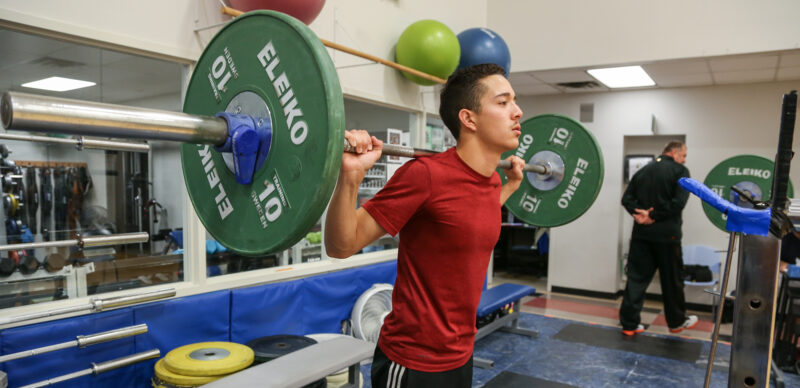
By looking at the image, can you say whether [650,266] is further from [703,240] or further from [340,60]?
[340,60]

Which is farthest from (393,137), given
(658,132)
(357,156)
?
(658,132)

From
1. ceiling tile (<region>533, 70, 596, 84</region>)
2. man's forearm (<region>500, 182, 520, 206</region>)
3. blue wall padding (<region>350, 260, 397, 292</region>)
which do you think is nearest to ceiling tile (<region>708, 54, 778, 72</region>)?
ceiling tile (<region>533, 70, 596, 84</region>)

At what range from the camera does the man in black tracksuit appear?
170 inches

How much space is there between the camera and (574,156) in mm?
2623

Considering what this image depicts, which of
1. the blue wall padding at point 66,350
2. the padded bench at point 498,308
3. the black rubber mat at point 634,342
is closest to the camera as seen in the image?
the blue wall padding at point 66,350

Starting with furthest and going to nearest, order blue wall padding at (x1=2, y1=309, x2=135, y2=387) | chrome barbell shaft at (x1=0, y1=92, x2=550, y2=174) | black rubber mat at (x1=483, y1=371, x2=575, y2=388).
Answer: black rubber mat at (x1=483, y1=371, x2=575, y2=388) → blue wall padding at (x1=2, y1=309, x2=135, y2=387) → chrome barbell shaft at (x1=0, y1=92, x2=550, y2=174)

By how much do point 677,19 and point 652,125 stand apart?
1.71 m

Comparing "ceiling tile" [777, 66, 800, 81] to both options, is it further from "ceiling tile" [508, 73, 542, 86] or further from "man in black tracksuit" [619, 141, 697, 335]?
"ceiling tile" [508, 73, 542, 86]

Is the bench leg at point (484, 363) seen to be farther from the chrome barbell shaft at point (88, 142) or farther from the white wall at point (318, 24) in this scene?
the chrome barbell shaft at point (88, 142)

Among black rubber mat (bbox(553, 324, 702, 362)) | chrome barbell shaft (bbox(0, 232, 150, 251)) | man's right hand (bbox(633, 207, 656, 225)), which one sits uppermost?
chrome barbell shaft (bbox(0, 232, 150, 251))

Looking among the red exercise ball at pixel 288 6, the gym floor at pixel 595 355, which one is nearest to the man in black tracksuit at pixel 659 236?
the gym floor at pixel 595 355

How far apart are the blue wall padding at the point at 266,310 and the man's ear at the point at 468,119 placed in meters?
2.02

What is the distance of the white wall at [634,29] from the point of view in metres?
4.12

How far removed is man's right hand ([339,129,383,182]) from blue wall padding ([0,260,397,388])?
6.03 ft
